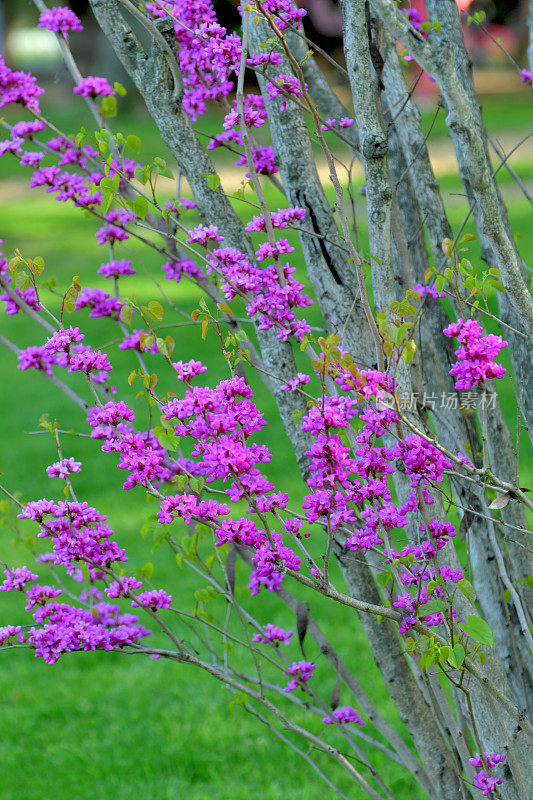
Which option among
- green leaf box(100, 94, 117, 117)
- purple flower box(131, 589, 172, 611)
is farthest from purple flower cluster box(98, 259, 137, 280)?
purple flower box(131, 589, 172, 611)

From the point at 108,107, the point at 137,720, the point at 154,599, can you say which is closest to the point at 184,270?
the point at 108,107

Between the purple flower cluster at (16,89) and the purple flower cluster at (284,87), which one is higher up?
the purple flower cluster at (16,89)

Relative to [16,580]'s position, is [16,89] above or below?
above

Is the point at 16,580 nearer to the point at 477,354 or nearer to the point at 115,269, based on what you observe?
the point at 115,269

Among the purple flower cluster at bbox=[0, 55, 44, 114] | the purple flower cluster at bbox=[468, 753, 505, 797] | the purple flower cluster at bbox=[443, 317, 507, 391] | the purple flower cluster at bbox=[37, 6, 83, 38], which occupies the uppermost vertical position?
the purple flower cluster at bbox=[37, 6, 83, 38]

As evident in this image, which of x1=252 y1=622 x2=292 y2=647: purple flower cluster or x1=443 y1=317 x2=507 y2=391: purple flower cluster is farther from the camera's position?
x1=252 y1=622 x2=292 y2=647: purple flower cluster

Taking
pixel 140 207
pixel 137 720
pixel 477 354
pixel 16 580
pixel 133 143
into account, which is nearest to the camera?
pixel 477 354

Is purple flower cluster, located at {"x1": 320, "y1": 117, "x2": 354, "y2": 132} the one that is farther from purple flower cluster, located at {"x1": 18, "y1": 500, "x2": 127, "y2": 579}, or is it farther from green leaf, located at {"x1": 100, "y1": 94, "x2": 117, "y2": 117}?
purple flower cluster, located at {"x1": 18, "y1": 500, "x2": 127, "y2": 579}

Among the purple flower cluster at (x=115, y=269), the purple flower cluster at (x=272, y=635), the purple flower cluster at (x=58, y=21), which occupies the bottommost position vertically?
the purple flower cluster at (x=272, y=635)

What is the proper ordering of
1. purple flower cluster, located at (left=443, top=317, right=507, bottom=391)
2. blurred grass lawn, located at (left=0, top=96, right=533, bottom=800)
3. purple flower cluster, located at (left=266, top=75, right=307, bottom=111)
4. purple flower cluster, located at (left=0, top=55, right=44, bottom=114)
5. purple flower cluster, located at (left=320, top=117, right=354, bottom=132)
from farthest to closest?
blurred grass lawn, located at (left=0, top=96, right=533, bottom=800) < purple flower cluster, located at (left=0, top=55, right=44, bottom=114) < purple flower cluster, located at (left=320, top=117, right=354, bottom=132) < purple flower cluster, located at (left=266, top=75, right=307, bottom=111) < purple flower cluster, located at (left=443, top=317, right=507, bottom=391)

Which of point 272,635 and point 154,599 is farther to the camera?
point 272,635

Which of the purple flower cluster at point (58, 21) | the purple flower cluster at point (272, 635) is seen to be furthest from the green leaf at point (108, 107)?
the purple flower cluster at point (272, 635)

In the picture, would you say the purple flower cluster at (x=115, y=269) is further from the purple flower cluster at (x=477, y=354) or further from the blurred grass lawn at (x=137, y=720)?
the purple flower cluster at (x=477, y=354)

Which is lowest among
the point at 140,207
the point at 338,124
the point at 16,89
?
the point at 140,207
